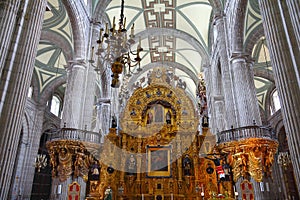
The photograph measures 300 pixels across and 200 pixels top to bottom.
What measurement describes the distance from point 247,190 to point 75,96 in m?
8.30

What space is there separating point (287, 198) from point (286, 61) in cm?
1447

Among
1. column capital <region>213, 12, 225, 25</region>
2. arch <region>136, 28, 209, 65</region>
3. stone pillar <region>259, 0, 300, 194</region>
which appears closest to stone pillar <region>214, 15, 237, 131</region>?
column capital <region>213, 12, 225, 25</region>

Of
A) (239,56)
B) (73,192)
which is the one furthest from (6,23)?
(239,56)

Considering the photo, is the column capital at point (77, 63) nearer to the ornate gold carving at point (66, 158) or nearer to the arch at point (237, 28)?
the ornate gold carving at point (66, 158)

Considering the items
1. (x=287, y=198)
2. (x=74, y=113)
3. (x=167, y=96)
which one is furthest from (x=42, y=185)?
(x=287, y=198)

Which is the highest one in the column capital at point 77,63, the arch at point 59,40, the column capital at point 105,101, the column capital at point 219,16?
the column capital at point 219,16

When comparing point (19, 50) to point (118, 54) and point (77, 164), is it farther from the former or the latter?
point (77, 164)

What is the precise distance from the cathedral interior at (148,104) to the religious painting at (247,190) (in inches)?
1.3

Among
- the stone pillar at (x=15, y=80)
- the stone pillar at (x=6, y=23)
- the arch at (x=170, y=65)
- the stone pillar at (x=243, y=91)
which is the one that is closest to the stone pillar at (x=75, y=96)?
the stone pillar at (x=15, y=80)

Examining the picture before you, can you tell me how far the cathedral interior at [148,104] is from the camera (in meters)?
5.91

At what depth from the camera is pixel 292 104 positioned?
5328mm

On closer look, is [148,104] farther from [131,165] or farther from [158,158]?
[131,165]

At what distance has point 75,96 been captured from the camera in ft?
39.1

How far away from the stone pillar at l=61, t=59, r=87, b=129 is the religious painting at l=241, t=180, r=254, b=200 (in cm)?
735
